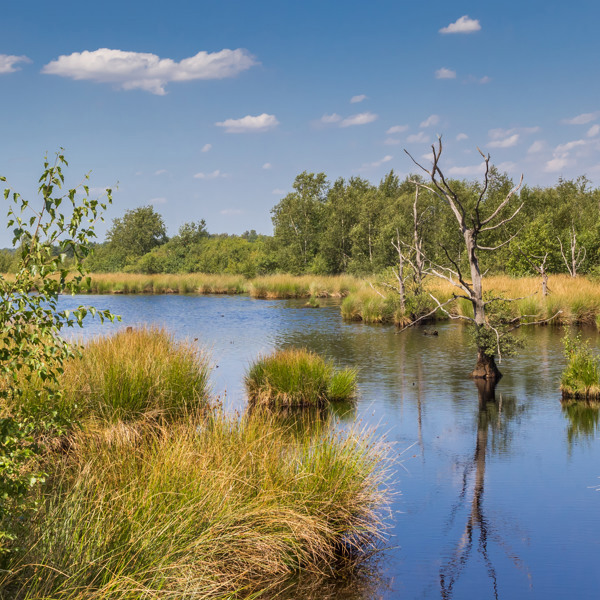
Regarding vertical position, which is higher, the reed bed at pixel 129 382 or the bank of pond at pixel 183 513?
the reed bed at pixel 129 382

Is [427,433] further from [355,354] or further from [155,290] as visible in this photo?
[155,290]

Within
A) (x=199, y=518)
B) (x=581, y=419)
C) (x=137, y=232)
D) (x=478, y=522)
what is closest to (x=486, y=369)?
(x=581, y=419)

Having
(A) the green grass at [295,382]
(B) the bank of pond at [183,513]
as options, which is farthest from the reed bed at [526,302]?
(B) the bank of pond at [183,513]

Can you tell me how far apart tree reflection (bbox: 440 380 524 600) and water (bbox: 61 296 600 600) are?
1 cm

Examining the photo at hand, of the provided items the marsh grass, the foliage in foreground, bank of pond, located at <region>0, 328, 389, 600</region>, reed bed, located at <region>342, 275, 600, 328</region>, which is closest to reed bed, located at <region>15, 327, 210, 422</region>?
bank of pond, located at <region>0, 328, 389, 600</region>

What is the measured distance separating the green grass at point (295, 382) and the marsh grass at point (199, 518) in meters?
4.54

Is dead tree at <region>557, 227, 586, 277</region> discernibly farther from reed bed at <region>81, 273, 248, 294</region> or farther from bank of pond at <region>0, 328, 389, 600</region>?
bank of pond at <region>0, 328, 389, 600</region>

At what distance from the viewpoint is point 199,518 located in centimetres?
504

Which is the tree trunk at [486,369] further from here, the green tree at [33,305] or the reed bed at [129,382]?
the green tree at [33,305]

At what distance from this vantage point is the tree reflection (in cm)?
585

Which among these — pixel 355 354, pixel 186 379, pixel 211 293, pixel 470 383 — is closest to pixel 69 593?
pixel 186 379

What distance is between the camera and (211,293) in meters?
54.8

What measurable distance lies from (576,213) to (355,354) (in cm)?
4047

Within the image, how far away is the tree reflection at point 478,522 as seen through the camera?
19.2 ft
